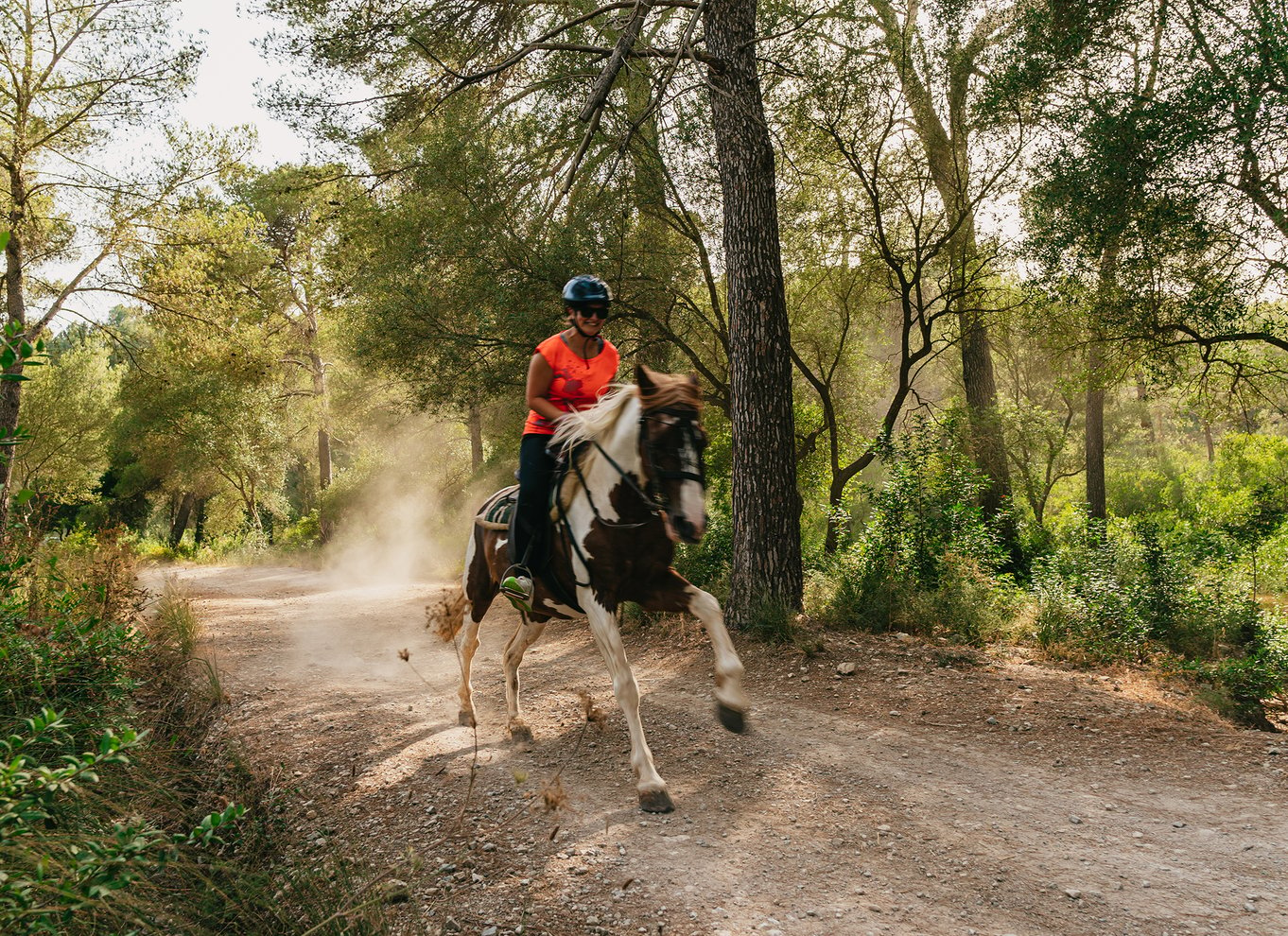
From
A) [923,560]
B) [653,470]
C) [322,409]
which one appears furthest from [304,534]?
[653,470]

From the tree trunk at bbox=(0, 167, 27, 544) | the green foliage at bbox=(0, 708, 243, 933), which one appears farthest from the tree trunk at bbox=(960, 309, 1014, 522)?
the tree trunk at bbox=(0, 167, 27, 544)

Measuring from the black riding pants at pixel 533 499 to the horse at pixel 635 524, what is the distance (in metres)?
0.11

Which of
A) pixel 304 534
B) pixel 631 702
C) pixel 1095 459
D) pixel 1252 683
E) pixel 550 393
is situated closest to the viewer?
pixel 631 702

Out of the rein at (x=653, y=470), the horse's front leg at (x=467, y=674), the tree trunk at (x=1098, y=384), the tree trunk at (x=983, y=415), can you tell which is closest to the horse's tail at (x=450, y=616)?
the horse's front leg at (x=467, y=674)

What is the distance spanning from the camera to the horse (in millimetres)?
→ 4875

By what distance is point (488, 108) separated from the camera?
46.7 ft

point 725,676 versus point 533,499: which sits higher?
point 533,499

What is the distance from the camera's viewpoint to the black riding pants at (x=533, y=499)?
5.83 metres

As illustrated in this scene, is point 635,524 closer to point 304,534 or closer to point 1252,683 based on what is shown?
point 1252,683

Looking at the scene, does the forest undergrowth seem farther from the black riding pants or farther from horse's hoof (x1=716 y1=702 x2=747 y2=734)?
the black riding pants

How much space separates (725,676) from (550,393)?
2455mm

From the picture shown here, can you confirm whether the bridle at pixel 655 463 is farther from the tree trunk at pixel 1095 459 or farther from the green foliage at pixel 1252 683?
the tree trunk at pixel 1095 459

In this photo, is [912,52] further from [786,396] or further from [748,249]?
[786,396]

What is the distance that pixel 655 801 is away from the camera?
5.03 metres
